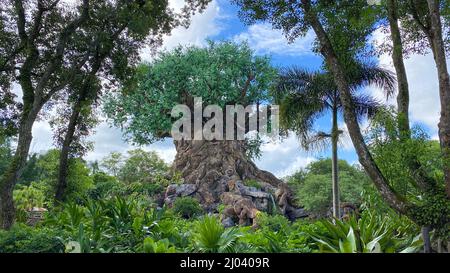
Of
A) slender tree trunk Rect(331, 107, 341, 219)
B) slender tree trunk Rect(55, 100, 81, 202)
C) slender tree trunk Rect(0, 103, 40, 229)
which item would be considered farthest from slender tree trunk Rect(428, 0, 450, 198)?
slender tree trunk Rect(55, 100, 81, 202)

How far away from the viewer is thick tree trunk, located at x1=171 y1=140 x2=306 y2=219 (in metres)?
23.9

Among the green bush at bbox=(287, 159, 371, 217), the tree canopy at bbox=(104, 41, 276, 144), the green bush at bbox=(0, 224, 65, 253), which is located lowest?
the green bush at bbox=(0, 224, 65, 253)

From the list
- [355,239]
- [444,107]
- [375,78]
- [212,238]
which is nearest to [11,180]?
[212,238]

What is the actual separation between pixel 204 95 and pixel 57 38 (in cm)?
1091

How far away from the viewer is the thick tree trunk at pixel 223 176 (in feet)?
78.4

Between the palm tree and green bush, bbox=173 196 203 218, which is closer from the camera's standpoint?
the palm tree

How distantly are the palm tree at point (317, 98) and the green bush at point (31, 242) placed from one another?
11.8 m

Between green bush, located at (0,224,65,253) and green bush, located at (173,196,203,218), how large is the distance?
590 inches

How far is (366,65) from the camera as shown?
57.1ft

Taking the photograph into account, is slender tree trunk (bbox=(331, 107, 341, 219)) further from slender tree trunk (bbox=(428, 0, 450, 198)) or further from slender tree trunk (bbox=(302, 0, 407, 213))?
slender tree trunk (bbox=(428, 0, 450, 198))

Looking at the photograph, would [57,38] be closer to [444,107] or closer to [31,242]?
[31,242]

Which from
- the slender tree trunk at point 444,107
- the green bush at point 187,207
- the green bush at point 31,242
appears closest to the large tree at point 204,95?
the green bush at point 187,207

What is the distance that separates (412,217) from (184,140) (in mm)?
20475

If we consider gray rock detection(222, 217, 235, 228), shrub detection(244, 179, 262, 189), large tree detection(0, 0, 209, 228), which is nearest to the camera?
large tree detection(0, 0, 209, 228)
